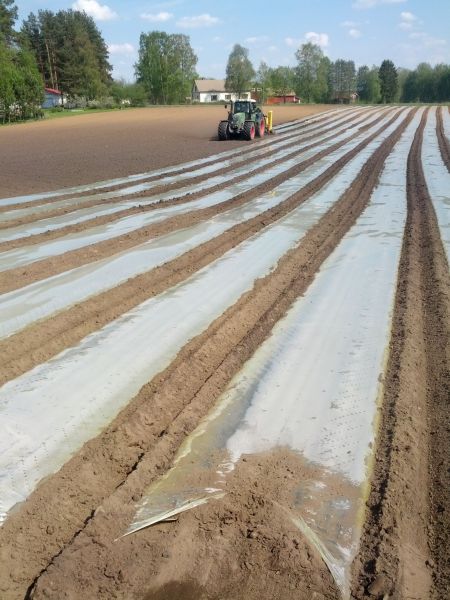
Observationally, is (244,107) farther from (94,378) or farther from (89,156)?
(94,378)

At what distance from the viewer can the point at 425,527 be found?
2760mm

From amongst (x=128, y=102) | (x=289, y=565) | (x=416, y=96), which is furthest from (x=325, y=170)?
(x=416, y=96)

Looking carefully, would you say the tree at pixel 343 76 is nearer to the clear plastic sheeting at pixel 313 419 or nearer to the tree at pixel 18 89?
the tree at pixel 18 89

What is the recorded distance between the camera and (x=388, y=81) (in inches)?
3745

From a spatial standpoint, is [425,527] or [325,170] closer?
[425,527]

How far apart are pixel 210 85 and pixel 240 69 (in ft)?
56.8

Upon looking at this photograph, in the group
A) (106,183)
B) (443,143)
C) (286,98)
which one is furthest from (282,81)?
(106,183)

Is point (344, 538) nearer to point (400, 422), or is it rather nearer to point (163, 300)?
point (400, 422)

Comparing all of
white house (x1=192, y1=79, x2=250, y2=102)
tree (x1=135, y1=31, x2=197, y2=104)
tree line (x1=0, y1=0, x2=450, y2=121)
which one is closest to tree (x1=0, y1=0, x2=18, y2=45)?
tree line (x1=0, y1=0, x2=450, y2=121)

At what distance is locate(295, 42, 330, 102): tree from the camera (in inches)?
3834

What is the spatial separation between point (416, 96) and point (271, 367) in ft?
327

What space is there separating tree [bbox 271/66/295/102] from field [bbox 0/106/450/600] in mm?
90095

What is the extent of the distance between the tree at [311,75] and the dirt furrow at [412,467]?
101 meters

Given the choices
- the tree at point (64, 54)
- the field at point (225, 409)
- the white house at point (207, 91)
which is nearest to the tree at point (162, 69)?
the white house at point (207, 91)
